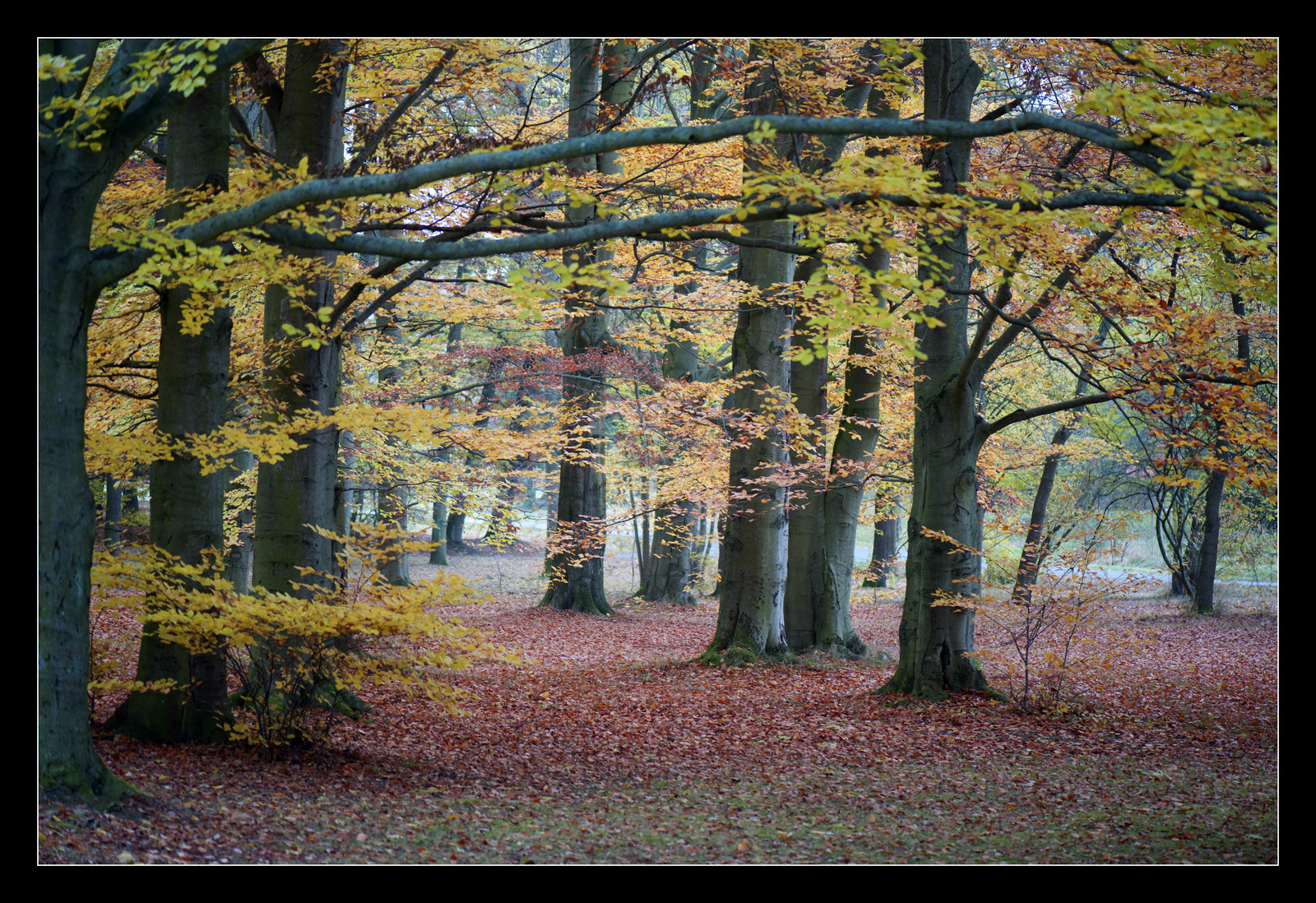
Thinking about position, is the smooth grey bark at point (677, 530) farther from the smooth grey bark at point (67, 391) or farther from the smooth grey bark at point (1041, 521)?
the smooth grey bark at point (67, 391)

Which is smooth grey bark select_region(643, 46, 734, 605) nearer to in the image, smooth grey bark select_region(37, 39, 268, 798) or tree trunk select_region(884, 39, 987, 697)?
tree trunk select_region(884, 39, 987, 697)

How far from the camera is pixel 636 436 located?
12.8m

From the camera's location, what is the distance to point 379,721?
7.71 metres

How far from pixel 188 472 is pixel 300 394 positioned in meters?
1.13

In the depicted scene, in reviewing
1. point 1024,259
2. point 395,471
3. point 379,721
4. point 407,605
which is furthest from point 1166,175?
point 395,471

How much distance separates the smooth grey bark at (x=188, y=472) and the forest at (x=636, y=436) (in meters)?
0.03

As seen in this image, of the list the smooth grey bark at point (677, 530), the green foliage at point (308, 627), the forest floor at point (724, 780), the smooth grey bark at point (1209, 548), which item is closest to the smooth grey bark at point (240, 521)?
the forest floor at point (724, 780)

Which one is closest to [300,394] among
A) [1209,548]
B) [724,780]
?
[724,780]

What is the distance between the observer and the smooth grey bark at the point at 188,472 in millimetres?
6145

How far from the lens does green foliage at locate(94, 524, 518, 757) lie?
537 cm

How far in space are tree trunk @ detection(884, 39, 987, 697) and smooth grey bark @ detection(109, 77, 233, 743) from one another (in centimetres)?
582

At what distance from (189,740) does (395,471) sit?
22.4 ft

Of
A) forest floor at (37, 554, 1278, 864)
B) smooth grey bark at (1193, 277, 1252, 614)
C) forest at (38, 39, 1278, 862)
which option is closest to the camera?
forest at (38, 39, 1278, 862)

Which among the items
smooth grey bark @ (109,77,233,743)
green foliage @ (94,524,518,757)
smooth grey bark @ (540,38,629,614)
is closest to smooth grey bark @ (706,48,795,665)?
smooth grey bark @ (540,38,629,614)
